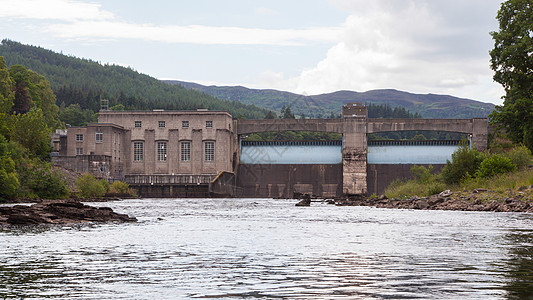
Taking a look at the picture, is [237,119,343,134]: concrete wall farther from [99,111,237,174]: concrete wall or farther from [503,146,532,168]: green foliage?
[503,146,532,168]: green foliage

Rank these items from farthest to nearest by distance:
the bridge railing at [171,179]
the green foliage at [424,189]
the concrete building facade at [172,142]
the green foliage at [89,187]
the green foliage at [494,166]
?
the concrete building facade at [172,142] → the bridge railing at [171,179] → the green foliage at [89,187] → the green foliage at [424,189] → the green foliage at [494,166]

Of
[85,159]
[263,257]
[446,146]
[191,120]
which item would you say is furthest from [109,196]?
[263,257]

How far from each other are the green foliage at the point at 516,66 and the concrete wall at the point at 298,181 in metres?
58.2

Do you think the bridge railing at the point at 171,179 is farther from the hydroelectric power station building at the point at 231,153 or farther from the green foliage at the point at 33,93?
the green foliage at the point at 33,93

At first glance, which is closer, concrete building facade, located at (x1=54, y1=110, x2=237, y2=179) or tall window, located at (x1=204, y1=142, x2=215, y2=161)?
concrete building facade, located at (x1=54, y1=110, x2=237, y2=179)

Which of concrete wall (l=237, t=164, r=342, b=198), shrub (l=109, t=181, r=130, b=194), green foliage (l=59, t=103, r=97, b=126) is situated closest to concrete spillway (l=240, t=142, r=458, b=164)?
concrete wall (l=237, t=164, r=342, b=198)

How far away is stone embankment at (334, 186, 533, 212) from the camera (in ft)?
140

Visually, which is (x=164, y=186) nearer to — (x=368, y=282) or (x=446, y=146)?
(x=446, y=146)

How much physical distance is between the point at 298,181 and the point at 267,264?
91818 mm

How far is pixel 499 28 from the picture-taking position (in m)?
51.1

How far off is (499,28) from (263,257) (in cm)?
3939

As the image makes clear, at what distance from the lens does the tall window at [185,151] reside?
11362 cm

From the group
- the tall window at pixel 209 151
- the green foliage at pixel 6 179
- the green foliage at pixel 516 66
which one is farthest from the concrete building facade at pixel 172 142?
the green foliage at pixel 516 66

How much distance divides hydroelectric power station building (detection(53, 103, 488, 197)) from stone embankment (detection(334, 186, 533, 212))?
4940cm
